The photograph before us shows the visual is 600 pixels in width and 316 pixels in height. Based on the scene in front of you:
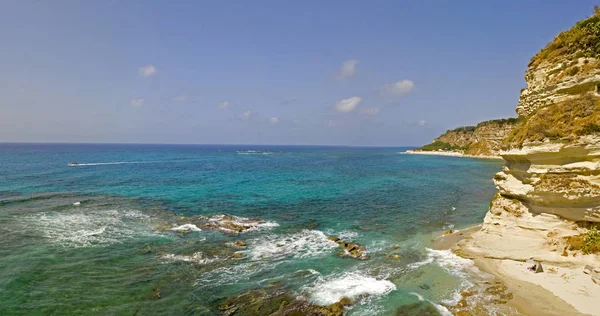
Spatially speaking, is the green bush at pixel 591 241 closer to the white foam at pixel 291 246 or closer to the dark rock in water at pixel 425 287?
the dark rock in water at pixel 425 287

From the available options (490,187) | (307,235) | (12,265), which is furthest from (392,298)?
(490,187)

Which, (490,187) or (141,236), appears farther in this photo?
(490,187)

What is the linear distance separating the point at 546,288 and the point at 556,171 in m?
7.49

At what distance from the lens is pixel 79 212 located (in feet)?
112

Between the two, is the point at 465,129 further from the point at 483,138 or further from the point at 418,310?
the point at 418,310

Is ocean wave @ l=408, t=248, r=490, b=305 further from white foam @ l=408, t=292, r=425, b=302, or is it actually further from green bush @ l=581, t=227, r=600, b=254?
green bush @ l=581, t=227, r=600, b=254

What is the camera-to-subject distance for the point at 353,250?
2339 cm

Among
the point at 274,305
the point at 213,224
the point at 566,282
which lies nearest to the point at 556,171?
the point at 566,282

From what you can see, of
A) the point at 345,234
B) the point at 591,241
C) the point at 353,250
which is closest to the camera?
the point at 591,241

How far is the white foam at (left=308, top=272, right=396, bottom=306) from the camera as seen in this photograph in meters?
16.4

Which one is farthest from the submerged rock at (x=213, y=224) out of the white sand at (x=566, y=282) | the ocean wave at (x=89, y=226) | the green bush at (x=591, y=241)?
the green bush at (x=591, y=241)

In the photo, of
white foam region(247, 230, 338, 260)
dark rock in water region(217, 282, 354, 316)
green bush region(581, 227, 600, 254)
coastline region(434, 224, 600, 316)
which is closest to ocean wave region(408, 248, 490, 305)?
coastline region(434, 224, 600, 316)

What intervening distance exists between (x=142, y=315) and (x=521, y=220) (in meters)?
24.8

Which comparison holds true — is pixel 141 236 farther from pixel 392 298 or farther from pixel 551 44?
pixel 551 44
